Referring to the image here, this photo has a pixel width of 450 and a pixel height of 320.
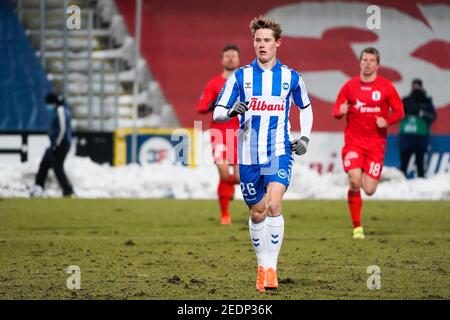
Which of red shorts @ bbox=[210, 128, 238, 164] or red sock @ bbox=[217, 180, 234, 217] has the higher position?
red shorts @ bbox=[210, 128, 238, 164]

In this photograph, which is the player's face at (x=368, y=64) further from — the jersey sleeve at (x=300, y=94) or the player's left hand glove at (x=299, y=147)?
the player's left hand glove at (x=299, y=147)

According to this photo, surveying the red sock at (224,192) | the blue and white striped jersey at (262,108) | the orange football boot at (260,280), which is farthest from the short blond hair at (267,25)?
the red sock at (224,192)

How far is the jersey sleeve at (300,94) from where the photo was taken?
911cm

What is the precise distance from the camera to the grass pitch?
873 centimetres

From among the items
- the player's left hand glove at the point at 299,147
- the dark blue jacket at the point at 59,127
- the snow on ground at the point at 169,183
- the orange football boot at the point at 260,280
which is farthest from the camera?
the snow on ground at the point at 169,183

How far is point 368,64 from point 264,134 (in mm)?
4810

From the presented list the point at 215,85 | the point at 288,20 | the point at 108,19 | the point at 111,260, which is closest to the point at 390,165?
the point at 288,20

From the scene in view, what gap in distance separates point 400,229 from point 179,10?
12.6 m

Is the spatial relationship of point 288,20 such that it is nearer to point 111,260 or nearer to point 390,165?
point 390,165

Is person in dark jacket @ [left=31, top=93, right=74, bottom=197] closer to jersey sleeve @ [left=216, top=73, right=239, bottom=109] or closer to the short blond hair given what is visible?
jersey sleeve @ [left=216, top=73, right=239, bottom=109]

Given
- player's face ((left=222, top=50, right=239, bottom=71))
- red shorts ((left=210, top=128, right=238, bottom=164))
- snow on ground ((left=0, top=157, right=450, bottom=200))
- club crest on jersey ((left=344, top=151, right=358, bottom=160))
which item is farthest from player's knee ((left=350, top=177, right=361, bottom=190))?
snow on ground ((left=0, top=157, right=450, bottom=200))

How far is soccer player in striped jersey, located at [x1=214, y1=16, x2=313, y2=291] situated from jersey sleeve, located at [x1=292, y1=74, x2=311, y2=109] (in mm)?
49

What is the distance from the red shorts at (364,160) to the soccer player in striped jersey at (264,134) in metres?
4.42

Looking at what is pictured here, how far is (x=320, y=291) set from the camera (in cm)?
865
